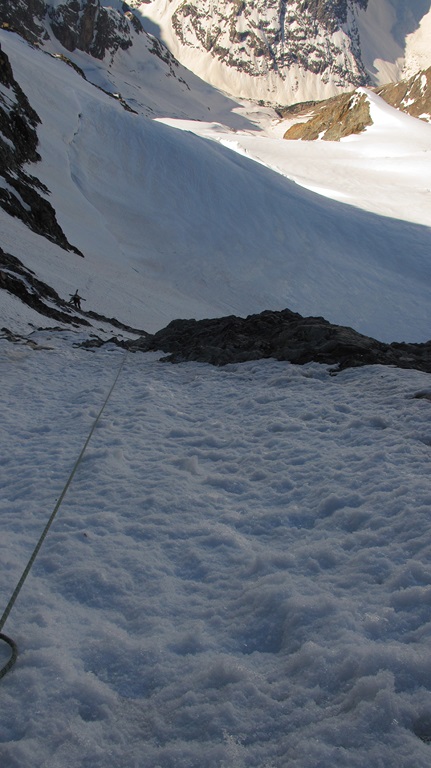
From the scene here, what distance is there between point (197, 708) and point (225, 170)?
30214 millimetres

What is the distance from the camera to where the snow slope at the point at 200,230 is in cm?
1920

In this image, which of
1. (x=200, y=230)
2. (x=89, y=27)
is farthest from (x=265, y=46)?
(x=200, y=230)

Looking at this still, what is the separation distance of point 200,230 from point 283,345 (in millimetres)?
19405

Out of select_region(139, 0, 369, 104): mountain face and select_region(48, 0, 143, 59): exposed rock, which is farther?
select_region(139, 0, 369, 104): mountain face

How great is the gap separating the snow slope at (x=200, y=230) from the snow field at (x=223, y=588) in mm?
9954

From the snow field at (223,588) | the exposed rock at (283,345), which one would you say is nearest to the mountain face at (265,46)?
the exposed rock at (283,345)

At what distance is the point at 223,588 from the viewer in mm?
2947

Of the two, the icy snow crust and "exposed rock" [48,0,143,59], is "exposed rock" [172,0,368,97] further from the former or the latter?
the icy snow crust

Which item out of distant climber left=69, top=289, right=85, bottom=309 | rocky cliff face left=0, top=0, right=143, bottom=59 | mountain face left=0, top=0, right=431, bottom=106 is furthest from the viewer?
mountain face left=0, top=0, right=431, bottom=106

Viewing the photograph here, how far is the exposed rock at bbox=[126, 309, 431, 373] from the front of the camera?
7.07 meters

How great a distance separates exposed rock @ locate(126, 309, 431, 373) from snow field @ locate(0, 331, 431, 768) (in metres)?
1.45

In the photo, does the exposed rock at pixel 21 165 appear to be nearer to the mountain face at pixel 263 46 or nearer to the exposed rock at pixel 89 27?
the exposed rock at pixel 89 27

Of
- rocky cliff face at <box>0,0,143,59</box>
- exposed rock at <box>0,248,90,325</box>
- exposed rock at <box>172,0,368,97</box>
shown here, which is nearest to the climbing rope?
exposed rock at <box>0,248,90,325</box>

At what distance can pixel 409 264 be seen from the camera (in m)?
25.6
